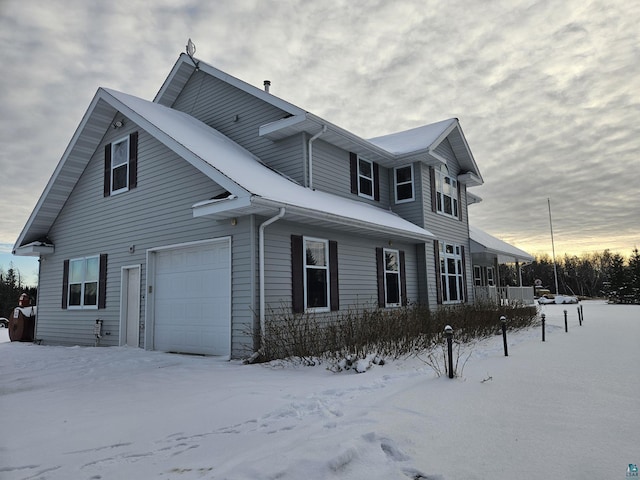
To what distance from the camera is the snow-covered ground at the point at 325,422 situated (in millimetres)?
3582

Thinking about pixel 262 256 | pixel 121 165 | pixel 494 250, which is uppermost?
pixel 121 165

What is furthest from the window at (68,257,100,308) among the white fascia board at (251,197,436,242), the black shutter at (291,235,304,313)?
the white fascia board at (251,197,436,242)

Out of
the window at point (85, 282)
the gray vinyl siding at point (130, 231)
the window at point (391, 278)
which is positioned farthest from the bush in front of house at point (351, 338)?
the window at point (85, 282)

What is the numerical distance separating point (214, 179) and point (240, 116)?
5089mm

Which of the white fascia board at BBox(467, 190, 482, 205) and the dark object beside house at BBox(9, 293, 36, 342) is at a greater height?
the white fascia board at BBox(467, 190, 482, 205)

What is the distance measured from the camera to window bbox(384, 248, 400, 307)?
13.7m

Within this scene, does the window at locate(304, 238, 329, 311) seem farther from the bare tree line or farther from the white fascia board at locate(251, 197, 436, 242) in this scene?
the bare tree line

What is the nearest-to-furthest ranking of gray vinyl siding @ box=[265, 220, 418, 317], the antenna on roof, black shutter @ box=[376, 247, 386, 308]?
gray vinyl siding @ box=[265, 220, 418, 317]
black shutter @ box=[376, 247, 386, 308]
the antenna on roof

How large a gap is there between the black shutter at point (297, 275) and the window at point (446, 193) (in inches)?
311

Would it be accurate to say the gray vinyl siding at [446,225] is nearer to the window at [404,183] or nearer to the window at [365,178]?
the window at [404,183]

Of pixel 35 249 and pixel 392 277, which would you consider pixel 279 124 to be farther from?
pixel 35 249

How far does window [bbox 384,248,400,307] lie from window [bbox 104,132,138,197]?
7582mm

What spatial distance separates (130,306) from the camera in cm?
1216

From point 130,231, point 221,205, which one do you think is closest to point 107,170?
point 130,231
